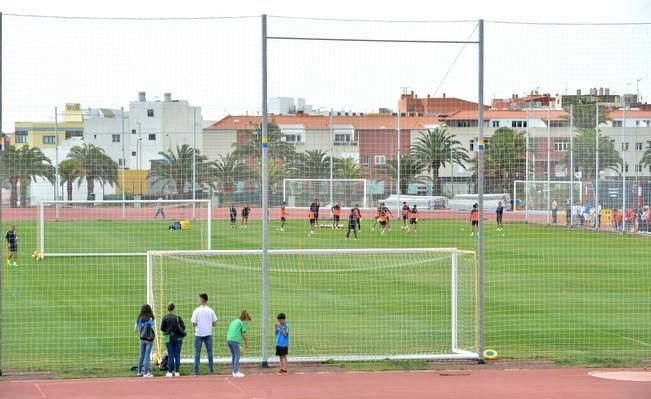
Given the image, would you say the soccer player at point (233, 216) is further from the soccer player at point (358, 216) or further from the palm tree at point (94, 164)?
the palm tree at point (94, 164)

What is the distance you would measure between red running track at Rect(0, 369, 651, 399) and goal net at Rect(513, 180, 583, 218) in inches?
415

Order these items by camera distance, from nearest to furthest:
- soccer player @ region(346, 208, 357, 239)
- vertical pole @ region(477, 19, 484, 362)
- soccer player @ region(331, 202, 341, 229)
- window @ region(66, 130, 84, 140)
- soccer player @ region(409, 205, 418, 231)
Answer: vertical pole @ region(477, 19, 484, 362) → window @ region(66, 130, 84, 140) → soccer player @ region(409, 205, 418, 231) → soccer player @ region(346, 208, 357, 239) → soccer player @ region(331, 202, 341, 229)

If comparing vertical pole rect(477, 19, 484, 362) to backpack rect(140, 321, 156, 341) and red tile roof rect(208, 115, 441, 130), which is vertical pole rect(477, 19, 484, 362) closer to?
red tile roof rect(208, 115, 441, 130)

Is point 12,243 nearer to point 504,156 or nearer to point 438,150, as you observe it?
point 438,150

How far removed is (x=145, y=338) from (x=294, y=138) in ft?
18.9

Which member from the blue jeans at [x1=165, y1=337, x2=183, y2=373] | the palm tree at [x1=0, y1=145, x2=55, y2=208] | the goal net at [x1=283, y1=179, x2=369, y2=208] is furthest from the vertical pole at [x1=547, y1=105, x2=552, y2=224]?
the palm tree at [x1=0, y1=145, x2=55, y2=208]

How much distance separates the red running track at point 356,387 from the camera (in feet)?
54.9

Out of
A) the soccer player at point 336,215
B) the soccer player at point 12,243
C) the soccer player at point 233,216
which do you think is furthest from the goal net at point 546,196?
the soccer player at point 12,243

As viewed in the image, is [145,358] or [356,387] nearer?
[356,387]

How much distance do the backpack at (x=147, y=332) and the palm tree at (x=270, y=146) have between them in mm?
4442

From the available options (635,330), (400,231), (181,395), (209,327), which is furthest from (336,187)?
(181,395)

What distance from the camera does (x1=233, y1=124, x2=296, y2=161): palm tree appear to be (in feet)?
67.7

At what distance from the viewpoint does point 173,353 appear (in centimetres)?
1841

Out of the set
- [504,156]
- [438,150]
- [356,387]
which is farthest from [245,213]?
[356,387]
